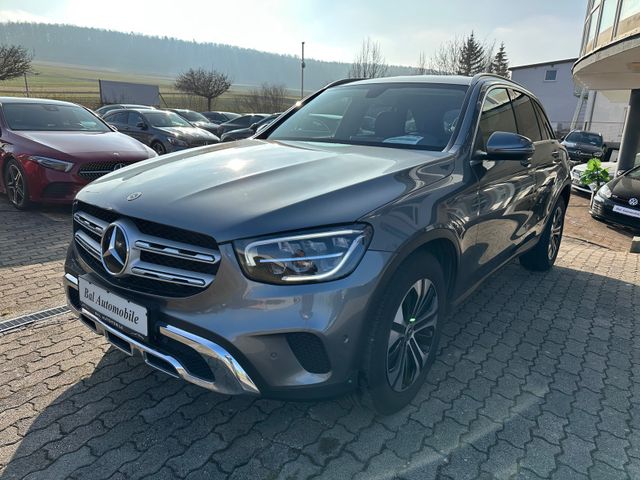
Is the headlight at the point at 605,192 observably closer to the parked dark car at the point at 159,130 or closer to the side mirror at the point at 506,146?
the side mirror at the point at 506,146

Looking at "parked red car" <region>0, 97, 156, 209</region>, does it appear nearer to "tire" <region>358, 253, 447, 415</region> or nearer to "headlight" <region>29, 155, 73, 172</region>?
"headlight" <region>29, 155, 73, 172</region>

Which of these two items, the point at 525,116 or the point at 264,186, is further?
the point at 525,116

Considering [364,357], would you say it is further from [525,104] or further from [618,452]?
[525,104]

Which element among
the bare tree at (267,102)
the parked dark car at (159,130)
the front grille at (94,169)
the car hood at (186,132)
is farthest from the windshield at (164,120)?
the bare tree at (267,102)

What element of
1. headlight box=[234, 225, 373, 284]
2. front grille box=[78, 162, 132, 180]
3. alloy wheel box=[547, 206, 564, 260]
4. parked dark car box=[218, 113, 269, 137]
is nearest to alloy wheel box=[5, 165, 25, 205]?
front grille box=[78, 162, 132, 180]

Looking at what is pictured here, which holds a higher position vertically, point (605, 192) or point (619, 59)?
point (619, 59)

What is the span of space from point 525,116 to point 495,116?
A: 0.94m

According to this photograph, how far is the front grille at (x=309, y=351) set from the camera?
188cm

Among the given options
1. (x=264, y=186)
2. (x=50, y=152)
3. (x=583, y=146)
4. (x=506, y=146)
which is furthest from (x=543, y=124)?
(x=583, y=146)

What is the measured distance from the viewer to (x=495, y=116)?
338 centimetres

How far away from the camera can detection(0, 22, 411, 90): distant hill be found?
161450mm

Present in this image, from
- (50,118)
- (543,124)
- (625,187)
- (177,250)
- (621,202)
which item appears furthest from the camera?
(625,187)

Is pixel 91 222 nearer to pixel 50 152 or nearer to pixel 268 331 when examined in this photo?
pixel 268 331

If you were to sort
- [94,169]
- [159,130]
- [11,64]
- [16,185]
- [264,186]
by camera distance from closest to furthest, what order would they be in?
1. [264,186]
2. [94,169]
3. [16,185]
4. [159,130]
5. [11,64]
